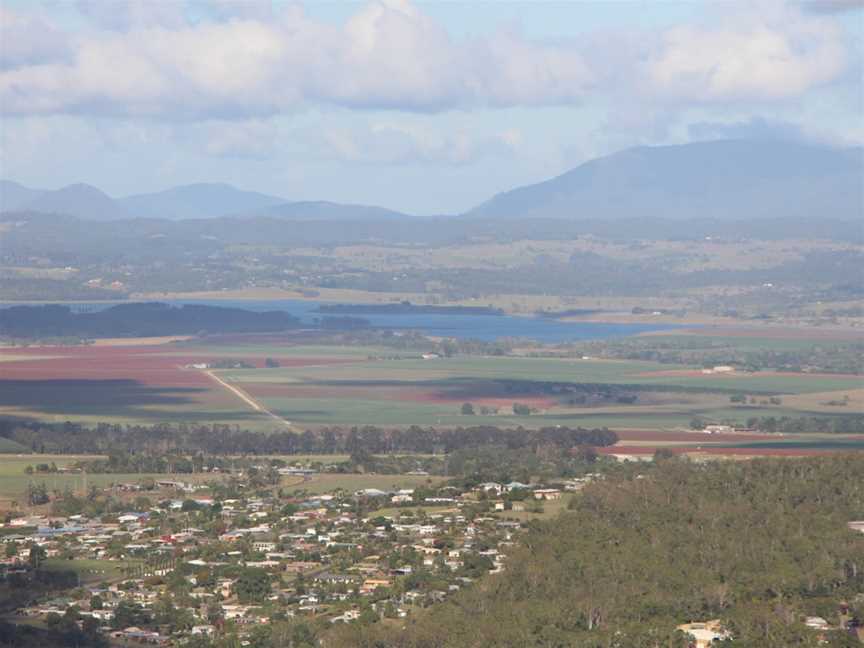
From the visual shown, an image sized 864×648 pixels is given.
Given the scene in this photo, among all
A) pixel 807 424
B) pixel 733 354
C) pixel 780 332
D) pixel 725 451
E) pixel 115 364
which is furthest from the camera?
pixel 780 332

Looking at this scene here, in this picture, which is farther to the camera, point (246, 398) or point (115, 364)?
point (115, 364)

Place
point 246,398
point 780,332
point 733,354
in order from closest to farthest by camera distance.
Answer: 1. point 246,398
2. point 733,354
3. point 780,332

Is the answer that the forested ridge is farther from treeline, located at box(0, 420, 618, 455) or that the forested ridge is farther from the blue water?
the blue water

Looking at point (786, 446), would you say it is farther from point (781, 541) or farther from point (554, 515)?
point (781, 541)

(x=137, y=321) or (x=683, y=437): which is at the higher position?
(x=137, y=321)

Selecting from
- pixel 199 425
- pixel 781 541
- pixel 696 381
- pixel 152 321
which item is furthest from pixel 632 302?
pixel 781 541

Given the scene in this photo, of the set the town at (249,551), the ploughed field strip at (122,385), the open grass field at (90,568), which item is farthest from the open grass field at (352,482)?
the ploughed field strip at (122,385)

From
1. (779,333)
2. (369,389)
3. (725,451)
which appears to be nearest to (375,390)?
(369,389)

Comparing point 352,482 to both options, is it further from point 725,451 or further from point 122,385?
point 122,385
